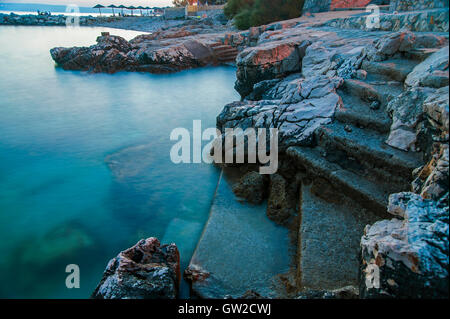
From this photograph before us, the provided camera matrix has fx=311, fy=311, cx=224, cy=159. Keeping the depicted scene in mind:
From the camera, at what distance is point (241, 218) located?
152 inches

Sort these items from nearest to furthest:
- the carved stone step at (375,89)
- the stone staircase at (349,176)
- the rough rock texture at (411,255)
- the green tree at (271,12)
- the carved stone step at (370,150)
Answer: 1. the rough rock texture at (411,255)
2. the stone staircase at (349,176)
3. the carved stone step at (370,150)
4. the carved stone step at (375,89)
5. the green tree at (271,12)

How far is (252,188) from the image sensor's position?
4125 mm

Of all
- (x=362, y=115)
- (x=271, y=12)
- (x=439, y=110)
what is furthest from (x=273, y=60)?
(x=271, y=12)

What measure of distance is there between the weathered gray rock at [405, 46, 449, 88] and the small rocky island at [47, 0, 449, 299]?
0.05 ft

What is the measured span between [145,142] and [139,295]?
14.7ft

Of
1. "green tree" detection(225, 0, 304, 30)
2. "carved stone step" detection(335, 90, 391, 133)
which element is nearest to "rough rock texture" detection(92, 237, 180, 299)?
"carved stone step" detection(335, 90, 391, 133)

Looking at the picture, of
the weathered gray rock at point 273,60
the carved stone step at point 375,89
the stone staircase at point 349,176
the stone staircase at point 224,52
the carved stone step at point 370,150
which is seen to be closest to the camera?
the stone staircase at point 349,176

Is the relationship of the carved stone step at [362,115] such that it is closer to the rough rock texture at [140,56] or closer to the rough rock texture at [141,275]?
the rough rock texture at [141,275]

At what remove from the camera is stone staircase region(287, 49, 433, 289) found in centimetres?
285

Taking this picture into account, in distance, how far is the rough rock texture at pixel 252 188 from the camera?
410 centimetres

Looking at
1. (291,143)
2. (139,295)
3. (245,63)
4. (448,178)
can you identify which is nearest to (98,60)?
(245,63)

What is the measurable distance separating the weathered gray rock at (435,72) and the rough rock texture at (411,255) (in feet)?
3.84

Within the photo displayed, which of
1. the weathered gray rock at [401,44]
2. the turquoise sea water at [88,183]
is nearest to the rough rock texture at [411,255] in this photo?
the turquoise sea water at [88,183]
